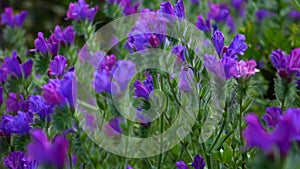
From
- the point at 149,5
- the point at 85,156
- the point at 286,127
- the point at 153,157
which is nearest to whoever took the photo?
the point at 286,127

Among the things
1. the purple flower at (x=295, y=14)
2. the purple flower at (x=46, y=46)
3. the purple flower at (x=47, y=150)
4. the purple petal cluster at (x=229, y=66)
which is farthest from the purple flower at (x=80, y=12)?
the purple flower at (x=295, y=14)

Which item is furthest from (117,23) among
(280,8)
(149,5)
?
(280,8)

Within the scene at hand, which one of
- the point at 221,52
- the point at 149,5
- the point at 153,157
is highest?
the point at 149,5

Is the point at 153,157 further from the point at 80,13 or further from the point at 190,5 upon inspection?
the point at 190,5

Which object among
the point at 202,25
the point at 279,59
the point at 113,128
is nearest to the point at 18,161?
the point at 113,128

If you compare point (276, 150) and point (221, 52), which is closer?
point (276, 150)

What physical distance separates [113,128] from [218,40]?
0.27 meters

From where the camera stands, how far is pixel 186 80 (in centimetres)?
109

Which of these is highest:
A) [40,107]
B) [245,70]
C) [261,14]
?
[261,14]

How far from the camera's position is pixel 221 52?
1.12m

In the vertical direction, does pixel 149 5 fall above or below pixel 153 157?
above

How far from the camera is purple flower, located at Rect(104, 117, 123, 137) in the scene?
1.07 metres

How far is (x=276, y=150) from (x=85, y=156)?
40 cm

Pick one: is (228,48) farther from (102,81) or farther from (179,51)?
(102,81)
